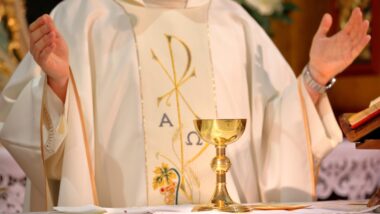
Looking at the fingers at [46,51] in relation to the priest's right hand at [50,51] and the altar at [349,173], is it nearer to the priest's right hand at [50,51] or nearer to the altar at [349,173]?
the priest's right hand at [50,51]

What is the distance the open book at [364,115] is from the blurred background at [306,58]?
2.39 meters

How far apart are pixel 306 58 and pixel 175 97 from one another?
4.19 m

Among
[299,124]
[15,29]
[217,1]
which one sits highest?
[15,29]

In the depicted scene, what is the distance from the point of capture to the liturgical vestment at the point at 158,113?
3.25 m

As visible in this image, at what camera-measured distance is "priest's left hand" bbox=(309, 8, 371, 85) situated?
3.15m

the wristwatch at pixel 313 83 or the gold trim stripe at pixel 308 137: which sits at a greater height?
the wristwatch at pixel 313 83

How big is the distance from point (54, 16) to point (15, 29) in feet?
7.14

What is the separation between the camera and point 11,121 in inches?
128

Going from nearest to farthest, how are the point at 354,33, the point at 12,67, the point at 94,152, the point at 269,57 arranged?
the point at 354,33 → the point at 94,152 → the point at 269,57 → the point at 12,67

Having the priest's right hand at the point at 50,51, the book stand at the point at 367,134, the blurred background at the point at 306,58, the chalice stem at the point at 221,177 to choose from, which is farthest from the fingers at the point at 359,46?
the blurred background at the point at 306,58

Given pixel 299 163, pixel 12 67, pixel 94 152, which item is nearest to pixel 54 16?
pixel 94 152

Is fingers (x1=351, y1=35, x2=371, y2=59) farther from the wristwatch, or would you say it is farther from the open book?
the open book

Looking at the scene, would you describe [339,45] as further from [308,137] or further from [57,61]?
[57,61]

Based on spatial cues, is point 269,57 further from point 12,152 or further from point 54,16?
point 12,152
